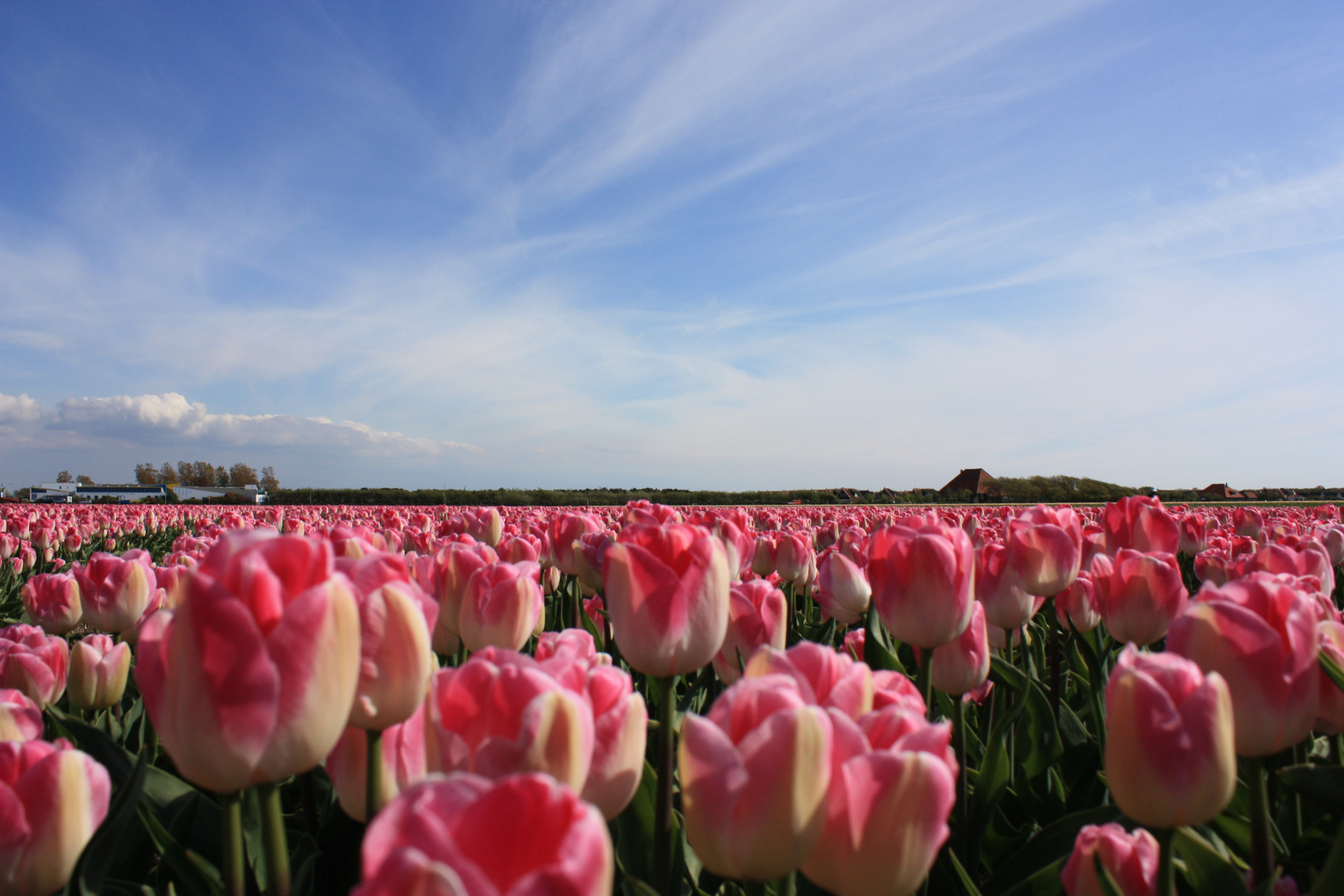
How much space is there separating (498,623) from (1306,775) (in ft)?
5.27

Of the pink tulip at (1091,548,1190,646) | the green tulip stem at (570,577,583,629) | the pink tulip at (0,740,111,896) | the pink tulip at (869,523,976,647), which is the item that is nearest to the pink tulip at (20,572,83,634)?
the green tulip stem at (570,577,583,629)

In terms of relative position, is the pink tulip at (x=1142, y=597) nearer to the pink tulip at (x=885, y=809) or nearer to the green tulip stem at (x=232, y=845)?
the pink tulip at (x=885, y=809)

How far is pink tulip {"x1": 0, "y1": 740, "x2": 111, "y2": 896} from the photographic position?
1.00m

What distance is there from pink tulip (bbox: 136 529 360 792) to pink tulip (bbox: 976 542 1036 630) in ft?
6.54

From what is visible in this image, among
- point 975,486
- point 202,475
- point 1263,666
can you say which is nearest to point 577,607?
point 1263,666

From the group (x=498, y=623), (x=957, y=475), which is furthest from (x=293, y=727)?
(x=957, y=475)

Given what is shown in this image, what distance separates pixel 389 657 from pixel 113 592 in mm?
2674

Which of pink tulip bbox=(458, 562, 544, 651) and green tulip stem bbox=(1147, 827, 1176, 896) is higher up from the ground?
pink tulip bbox=(458, 562, 544, 651)

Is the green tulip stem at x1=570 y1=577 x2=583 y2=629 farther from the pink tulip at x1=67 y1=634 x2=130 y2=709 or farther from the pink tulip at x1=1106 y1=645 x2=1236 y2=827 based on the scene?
the pink tulip at x1=1106 y1=645 x2=1236 y2=827

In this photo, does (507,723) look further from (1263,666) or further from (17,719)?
(17,719)

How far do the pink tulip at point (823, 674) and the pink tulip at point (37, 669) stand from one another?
2231 millimetres

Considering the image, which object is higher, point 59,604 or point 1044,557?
point 1044,557

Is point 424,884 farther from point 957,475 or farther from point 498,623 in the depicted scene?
point 957,475

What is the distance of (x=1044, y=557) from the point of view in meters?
2.25
